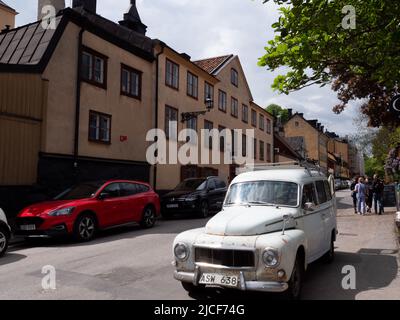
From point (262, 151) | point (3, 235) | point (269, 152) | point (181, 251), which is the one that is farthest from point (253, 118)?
point (181, 251)

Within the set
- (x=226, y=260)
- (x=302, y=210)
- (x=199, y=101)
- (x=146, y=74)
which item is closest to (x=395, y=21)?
(x=302, y=210)

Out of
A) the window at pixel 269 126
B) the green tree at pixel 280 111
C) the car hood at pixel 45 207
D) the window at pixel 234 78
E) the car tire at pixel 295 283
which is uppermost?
the green tree at pixel 280 111

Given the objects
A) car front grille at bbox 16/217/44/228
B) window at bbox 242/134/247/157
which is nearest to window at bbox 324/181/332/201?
car front grille at bbox 16/217/44/228

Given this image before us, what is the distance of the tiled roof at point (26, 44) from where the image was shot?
14.8 meters

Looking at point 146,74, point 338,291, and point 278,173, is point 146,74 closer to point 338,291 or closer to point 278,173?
point 278,173

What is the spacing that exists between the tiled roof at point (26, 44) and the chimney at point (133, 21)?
9.65 metres

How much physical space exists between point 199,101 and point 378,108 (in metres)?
12.0

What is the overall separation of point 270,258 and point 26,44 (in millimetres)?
14342

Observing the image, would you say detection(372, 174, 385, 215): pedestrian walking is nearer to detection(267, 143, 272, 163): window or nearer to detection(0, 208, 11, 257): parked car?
detection(0, 208, 11, 257): parked car

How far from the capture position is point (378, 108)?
18375 mm

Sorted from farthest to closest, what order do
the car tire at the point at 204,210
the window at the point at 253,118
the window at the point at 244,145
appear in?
the window at the point at 253,118 → the window at the point at 244,145 → the car tire at the point at 204,210

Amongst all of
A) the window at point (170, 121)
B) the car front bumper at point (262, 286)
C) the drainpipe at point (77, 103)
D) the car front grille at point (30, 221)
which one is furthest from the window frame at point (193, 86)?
the car front bumper at point (262, 286)

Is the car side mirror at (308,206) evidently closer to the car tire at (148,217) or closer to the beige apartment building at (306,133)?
the car tire at (148,217)

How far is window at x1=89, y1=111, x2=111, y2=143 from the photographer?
17.0 meters
